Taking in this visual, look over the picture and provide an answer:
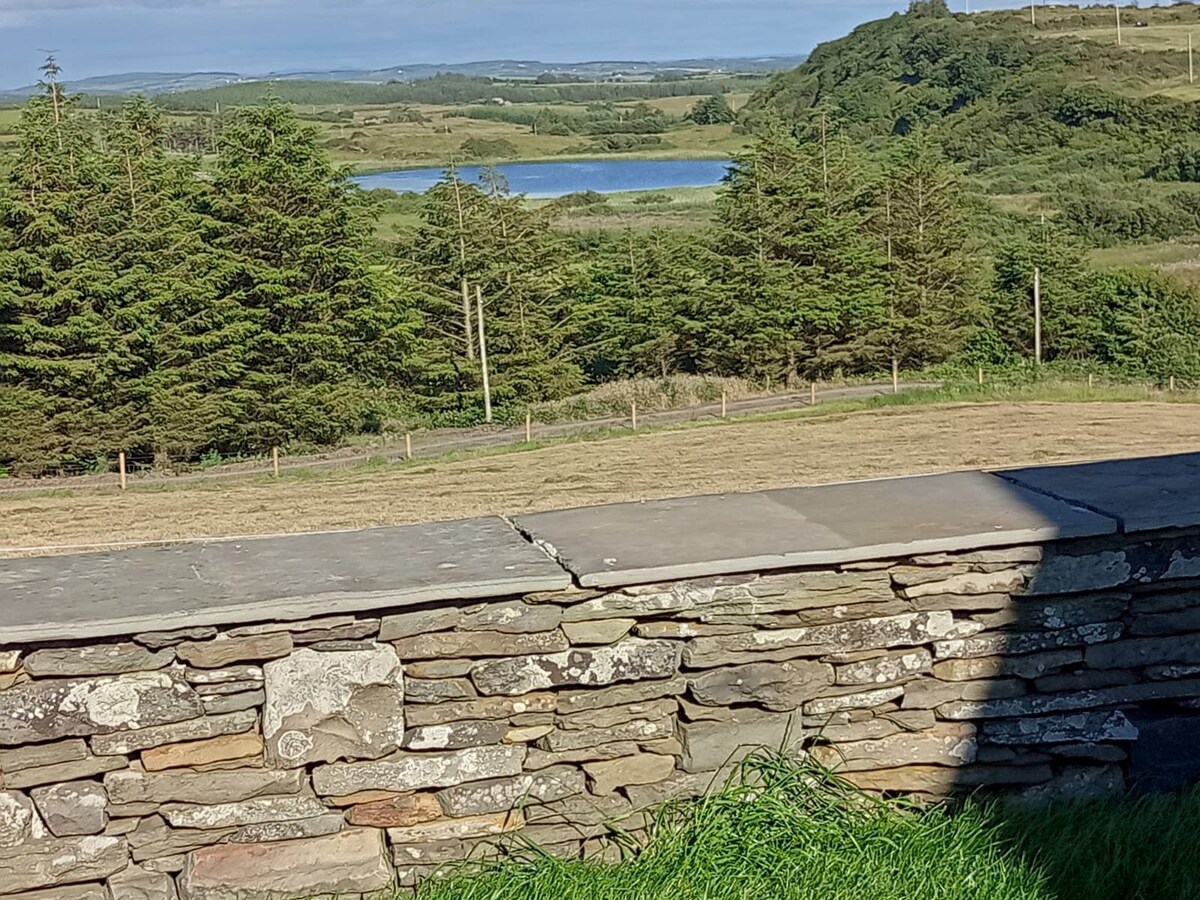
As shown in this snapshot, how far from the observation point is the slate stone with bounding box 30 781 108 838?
7.98ft

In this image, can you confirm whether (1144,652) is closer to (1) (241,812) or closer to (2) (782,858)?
(2) (782,858)

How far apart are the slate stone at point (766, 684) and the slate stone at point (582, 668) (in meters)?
0.09

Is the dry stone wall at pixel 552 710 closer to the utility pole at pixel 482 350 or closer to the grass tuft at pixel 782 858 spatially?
the grass tuft at pixel 782 858

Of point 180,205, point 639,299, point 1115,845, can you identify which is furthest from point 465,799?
point 639,299

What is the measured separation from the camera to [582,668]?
266cm

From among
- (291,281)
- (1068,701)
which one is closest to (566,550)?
(1068,701)

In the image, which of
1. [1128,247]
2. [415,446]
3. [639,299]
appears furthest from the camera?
[1128,247]

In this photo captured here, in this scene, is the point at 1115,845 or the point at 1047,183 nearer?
the point at 1115,845

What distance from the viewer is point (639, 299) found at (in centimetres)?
4072

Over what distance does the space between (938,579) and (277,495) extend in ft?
56.0

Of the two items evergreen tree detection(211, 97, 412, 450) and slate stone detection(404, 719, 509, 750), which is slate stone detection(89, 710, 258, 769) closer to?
slate stone detection(404, 719, 509, 750)

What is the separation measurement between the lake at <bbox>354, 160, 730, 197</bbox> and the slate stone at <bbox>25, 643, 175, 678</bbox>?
77.5 meters

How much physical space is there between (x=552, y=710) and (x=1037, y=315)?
4195cm

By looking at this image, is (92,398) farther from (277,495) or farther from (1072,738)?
(1072,738)
